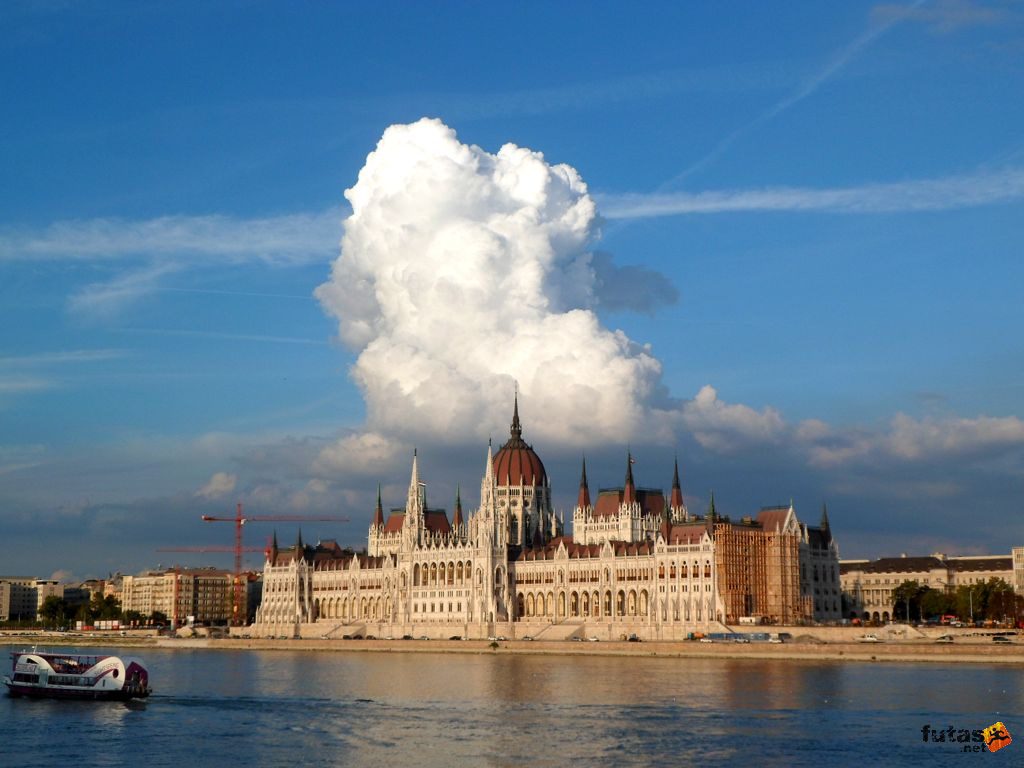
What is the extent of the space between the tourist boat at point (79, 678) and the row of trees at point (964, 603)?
111 meters

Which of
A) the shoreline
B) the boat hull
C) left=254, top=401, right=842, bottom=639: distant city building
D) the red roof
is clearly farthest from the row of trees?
the boat hull

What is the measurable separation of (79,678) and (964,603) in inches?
4809

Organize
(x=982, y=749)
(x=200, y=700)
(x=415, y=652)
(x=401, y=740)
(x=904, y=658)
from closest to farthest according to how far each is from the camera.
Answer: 1. (x=982, y=749)
2. (x=401, y=740)
3. (x=200, y=700)
4. (x=904, y=658)
5. (x=415, y=652)

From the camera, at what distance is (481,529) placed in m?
196

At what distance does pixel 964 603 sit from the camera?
183 meters

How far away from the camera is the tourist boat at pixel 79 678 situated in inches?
3674

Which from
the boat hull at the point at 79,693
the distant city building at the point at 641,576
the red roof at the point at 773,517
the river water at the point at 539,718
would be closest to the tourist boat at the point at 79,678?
the boat hull at the point at 79,693

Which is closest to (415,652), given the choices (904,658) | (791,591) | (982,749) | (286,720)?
(791,591)

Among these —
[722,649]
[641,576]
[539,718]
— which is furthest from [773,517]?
[539,718]

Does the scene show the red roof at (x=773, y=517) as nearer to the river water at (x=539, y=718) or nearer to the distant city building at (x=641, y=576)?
the distant city building at (x=641, y=576)

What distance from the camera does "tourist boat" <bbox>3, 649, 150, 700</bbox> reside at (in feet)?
306

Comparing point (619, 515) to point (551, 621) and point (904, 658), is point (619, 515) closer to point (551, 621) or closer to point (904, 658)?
point (551, 621)

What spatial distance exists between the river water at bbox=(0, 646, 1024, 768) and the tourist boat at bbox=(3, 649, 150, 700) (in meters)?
1.39

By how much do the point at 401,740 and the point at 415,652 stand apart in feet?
306
